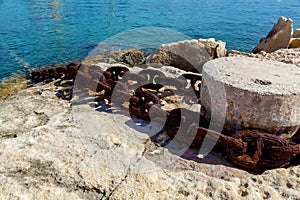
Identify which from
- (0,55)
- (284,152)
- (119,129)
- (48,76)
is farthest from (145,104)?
(0,55)

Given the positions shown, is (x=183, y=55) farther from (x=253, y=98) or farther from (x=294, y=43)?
(x=253, y=98)

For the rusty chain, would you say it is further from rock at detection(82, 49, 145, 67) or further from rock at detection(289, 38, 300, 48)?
rock at detection(289, 38, 300, 48)

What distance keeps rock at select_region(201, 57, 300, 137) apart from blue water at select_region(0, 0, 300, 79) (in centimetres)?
653

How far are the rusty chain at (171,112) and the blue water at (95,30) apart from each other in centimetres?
467

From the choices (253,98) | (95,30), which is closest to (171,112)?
(253,98)

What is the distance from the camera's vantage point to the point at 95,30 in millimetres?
14805

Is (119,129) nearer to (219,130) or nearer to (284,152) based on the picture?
(219,130)

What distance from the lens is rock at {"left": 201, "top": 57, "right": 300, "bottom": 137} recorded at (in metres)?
2.48

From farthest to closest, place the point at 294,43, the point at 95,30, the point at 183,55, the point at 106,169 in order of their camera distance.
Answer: the point at 95,30 → the point at 294,43 → the point at 183,55 → the point at 106,169

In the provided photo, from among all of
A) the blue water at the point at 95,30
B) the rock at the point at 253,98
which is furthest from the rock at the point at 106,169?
the blue water at the point at 95,30

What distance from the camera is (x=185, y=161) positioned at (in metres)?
2.59

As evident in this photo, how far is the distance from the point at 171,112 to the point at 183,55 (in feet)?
13.6

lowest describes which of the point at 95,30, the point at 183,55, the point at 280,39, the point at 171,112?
the point at 95,30


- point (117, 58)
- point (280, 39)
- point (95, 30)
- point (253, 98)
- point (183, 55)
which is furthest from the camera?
point (95, 30)
